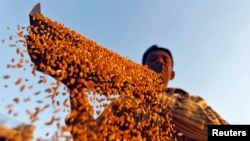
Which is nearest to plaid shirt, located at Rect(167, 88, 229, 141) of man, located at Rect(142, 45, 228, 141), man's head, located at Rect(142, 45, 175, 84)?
man, located at Rect(142, 45, 228, 141)

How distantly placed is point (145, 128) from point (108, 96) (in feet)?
3.53

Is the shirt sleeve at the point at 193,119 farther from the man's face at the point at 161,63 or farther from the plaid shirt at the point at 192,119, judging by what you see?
the man's face at the point at 161,63

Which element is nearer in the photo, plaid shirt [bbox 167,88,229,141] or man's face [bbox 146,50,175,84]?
plaid shirt [bbox 167,88,229,141]

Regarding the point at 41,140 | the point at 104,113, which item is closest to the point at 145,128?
the point at 104,113


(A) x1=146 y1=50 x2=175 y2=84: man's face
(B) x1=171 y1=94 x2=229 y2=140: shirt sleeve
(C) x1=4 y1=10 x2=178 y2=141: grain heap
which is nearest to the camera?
(C) x1=4 y1=10 x2=178 y2=141: grain heap

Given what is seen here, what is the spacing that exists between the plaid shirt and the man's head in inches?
69.1

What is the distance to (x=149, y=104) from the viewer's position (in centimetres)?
699

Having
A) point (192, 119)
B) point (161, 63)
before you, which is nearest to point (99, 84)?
point (192, 119)

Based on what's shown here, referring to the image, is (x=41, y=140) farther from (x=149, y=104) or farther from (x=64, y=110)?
(x=149, y=104)

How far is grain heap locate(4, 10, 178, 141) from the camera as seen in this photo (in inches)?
223

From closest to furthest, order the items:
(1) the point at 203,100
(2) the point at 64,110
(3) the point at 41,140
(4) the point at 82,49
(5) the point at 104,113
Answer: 1. (3) the point at 41,140
2. (2) the point at 64,110
3. (5) the point at 104,113
4. (4) the point at 82,49
5. (1) the point at 203,100

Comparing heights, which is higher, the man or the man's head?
the man's head

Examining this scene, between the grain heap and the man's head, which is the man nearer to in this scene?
the grain heap

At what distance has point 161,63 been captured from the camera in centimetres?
927
